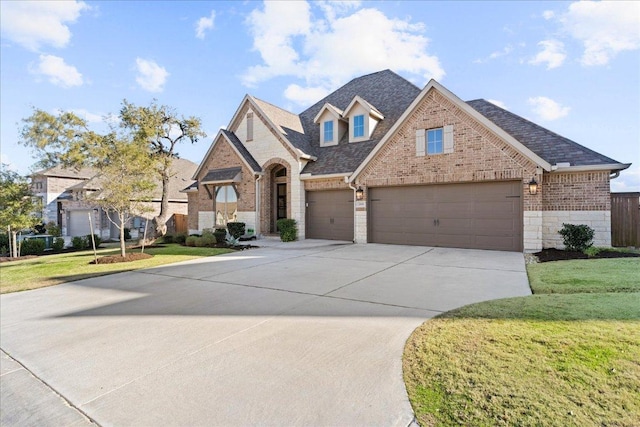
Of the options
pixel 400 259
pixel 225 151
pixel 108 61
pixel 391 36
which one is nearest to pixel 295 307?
pixel 400 259

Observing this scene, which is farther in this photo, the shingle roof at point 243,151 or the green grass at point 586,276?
the shingle roof at point 243,151

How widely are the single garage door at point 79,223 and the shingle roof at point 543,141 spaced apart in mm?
29201

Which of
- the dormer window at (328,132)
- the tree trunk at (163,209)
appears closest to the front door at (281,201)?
the dormer window at (328,132)

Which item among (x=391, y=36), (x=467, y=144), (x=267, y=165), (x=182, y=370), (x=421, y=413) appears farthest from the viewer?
(x=267, y=165)

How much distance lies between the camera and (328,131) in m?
18.1

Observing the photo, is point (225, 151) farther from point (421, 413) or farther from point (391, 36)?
point (421, 413)

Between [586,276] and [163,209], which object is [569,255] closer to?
[586,276]

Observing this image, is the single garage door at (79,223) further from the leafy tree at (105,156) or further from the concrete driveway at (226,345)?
the concrete driveway at (226,345)

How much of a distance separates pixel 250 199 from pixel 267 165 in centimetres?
212

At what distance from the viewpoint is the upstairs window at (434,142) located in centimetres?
1290

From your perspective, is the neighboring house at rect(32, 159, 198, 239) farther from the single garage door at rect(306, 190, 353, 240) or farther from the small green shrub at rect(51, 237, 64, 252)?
the single garage door at rect(306, 190, 353, 240)

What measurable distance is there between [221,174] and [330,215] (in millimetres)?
7183

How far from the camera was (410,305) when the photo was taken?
5.34 metres

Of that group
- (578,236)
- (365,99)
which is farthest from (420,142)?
(365,99)
